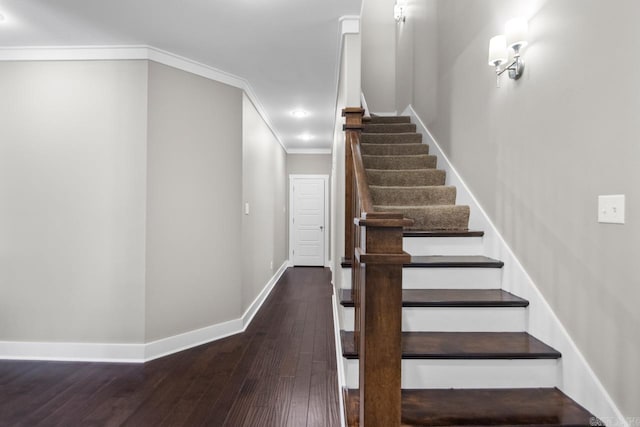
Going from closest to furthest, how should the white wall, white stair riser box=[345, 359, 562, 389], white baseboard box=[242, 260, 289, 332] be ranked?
white stair riser box=[345, 359, 562, 389]
white baseboard box=[242, 260, 289, 332]
the white wall

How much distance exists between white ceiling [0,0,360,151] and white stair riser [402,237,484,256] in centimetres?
169

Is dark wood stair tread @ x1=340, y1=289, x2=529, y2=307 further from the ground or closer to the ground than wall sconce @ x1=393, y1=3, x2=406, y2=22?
closer to the ground

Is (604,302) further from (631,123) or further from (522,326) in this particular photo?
(631,123)

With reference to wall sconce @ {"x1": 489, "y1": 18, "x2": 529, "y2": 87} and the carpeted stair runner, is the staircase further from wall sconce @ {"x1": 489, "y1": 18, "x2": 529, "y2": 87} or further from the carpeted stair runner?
wall sconce @ {"x1": 489, "y1": 18, "x2": 529, "y2": 87}

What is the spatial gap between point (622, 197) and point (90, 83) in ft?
11.9

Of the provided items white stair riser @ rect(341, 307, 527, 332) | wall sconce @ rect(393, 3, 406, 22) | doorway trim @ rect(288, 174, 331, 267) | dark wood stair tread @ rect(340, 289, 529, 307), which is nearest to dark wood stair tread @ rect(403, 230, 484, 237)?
dark wood stair tread @ rect(340, 289, 529, 307)

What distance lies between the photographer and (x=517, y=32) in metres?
1.80

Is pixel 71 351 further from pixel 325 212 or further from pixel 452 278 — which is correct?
pixel 325 212

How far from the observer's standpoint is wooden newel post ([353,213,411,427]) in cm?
104

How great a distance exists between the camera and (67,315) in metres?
2.82

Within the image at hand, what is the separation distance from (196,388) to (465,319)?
6.09ft

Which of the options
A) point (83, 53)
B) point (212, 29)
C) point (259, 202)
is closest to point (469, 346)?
point (212, 29)

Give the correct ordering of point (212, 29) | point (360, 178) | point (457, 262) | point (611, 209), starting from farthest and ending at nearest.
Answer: point (212, 29)
point (457, 262)
point (360, 178)
point (611, 209)

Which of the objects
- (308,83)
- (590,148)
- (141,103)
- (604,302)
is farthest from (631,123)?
(141,103)
